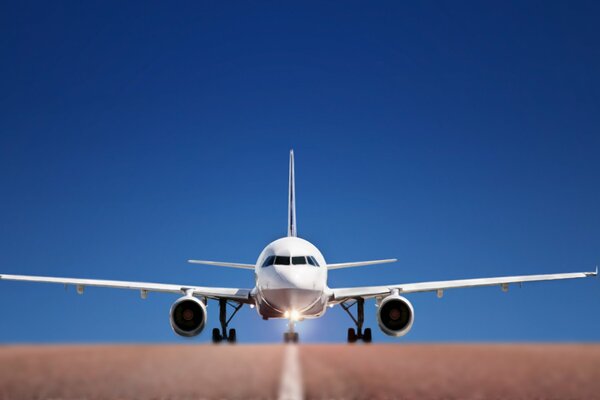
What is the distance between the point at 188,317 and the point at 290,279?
4.54 m

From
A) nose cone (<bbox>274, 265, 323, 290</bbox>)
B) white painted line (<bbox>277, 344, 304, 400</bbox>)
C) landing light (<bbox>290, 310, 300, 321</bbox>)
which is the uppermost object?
nose cone (<bbox>274, 265, 323, 290</bbox>)

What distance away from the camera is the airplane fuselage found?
2175 cm

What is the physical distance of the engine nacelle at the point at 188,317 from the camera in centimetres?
2386

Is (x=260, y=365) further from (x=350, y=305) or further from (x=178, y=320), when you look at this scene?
(x=350, y=305)

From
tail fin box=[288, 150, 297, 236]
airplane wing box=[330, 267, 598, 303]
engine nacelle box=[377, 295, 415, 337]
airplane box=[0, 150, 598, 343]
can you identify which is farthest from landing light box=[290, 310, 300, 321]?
tail fin box=[288, 150, 297, 236]

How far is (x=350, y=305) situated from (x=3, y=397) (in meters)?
25.2

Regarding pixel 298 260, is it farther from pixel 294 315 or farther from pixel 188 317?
pixel 188 317

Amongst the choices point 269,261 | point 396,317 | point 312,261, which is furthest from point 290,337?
point 396,317

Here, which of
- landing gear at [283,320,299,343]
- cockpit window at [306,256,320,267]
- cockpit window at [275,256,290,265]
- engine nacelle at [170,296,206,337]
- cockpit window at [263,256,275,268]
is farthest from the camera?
engine nacelle at [170,296,206,337]

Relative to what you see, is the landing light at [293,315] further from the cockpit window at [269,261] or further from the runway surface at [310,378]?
the runway surface at [310,378]

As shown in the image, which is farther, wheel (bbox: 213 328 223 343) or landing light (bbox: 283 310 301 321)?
wheel (bbox: 213 328 223 343)

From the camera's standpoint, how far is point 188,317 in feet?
78.4

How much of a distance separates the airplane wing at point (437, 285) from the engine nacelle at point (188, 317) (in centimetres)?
554

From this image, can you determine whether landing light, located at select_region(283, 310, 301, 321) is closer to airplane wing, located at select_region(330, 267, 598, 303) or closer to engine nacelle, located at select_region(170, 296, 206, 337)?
engine nacelle, located at select_region(170, 296, 206, 337)
